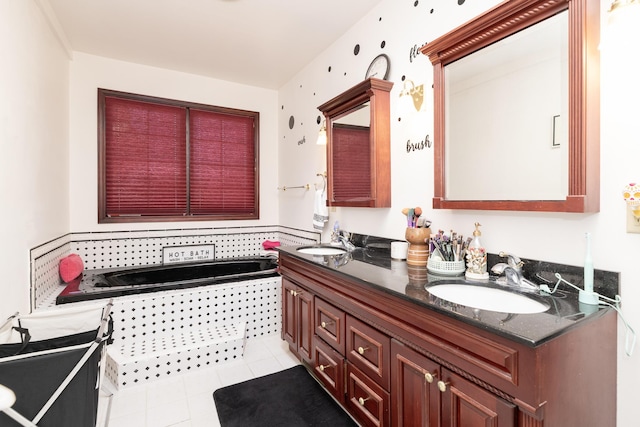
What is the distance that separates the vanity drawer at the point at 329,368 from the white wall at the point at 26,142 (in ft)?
5.39

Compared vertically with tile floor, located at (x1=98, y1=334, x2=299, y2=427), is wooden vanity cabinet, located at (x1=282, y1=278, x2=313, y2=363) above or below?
above

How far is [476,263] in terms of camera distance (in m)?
1.43

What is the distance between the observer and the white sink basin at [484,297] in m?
1.22

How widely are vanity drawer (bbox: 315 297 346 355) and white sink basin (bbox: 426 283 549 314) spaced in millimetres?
547

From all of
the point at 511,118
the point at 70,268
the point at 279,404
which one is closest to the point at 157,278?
the point at 70,268

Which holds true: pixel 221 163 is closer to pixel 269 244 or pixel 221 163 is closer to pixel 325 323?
pixel 269 244

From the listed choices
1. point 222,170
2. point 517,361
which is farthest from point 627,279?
point 222,170

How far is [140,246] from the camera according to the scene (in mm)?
3160

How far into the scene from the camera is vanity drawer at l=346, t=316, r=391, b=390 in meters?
1.37

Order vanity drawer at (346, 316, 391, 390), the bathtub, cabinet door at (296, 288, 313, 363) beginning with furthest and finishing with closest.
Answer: the bathtub → cabinet door at (296, 288, 313, 363) → vanity drawer at (346, 316, 391, 390)

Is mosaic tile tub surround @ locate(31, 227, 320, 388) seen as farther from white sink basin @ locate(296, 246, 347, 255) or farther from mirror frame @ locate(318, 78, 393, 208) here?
mirror frame @ locate(318, 78, 393, 208)

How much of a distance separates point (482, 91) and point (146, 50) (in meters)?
2.86

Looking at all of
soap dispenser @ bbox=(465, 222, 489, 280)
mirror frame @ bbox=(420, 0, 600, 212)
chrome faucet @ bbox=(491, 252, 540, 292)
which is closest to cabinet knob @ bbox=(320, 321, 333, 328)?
soap dispenser @ bbox=(465, 222, 489, 280)

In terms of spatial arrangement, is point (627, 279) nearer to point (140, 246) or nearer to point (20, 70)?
point (20, 70)
